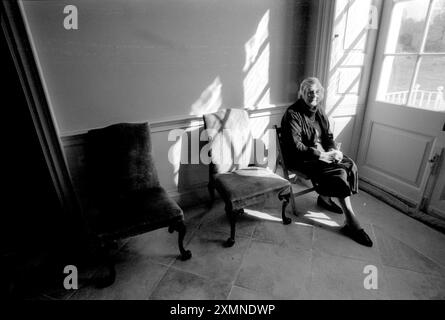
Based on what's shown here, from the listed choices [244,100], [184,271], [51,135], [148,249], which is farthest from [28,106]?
[244,100]

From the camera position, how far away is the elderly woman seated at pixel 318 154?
2.04m

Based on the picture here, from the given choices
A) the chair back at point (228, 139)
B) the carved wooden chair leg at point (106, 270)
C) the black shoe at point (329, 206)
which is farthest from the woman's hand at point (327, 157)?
the carved wooden chair leg at point (106, 270)

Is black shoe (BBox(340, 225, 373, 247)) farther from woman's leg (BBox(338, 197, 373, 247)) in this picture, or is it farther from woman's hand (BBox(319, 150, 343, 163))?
woman's hand (BBox(319, 150, 343, 163))

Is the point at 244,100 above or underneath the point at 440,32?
underneath

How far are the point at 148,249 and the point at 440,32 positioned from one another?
3.04m

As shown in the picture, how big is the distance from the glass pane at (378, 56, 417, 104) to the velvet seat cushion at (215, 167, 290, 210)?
1.48 m

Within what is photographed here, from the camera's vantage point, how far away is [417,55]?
7.22 feet

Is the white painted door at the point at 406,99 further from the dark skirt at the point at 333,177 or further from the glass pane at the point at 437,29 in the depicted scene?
the dark skirt at the point at 333,177

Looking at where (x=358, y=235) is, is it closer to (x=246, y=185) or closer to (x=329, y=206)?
(x=329, y=206)

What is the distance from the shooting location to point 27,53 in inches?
61.5

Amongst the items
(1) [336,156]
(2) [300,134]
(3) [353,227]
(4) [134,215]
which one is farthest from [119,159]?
(3) [353,227]

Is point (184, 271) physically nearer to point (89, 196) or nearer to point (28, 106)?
point (89, 196)

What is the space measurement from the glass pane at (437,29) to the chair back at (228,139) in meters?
1.69

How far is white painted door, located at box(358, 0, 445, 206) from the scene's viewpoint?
2113mm
